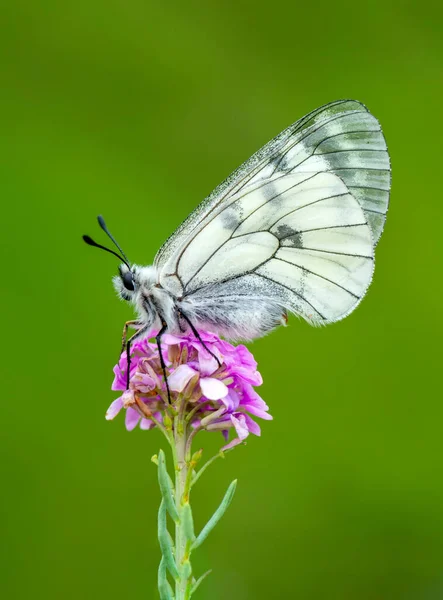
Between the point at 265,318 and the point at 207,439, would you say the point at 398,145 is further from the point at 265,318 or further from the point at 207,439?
the point at 265,318

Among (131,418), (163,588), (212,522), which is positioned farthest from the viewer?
(131,418)

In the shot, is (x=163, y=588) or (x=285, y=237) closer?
(x=163, y=588)

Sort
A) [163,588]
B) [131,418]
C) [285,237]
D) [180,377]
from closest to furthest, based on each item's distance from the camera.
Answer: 1. [163,588]
2. [180,377]
3. [131,418]
4. [285,237]

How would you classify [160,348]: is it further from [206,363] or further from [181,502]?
[181,502]

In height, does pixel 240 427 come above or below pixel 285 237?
below

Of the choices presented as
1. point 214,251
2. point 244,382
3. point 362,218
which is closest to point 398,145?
point 362,218

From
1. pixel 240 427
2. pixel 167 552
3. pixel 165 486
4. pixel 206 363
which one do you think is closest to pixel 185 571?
pixel 167 552

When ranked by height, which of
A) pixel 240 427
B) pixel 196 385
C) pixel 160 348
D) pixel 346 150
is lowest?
pixel 240 427
